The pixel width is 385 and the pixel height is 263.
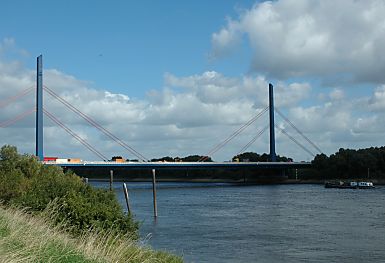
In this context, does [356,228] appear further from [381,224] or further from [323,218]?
[323,218]

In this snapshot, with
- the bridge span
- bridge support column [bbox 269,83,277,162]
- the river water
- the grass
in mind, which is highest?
bridge support column [bbox 269,83,277,162]

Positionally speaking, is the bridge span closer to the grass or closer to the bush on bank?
the bush on bank

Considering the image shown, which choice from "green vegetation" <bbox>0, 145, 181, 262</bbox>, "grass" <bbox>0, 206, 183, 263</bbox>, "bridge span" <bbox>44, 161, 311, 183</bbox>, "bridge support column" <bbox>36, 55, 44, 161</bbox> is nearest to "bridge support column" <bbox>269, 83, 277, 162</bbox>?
"bridge span" <bbox>44, 161, 311, 183</bbox>

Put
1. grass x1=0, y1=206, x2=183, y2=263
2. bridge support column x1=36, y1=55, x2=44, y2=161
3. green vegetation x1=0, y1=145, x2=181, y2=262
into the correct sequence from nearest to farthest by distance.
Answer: grass x1=0, y1=206, x2=183, y2=263
green vegetation x1=0, y1=145, x2=181, y2=262
bridge support column x1=36, y1=55, x2=44, y2=161

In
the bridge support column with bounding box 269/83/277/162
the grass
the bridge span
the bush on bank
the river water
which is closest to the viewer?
the grass

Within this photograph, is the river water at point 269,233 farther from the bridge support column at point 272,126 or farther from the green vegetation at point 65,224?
the bridge support column at point 272,126

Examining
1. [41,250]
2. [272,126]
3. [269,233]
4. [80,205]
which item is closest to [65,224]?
[80,205]

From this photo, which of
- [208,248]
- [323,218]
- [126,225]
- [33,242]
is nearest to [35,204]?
[126,225]

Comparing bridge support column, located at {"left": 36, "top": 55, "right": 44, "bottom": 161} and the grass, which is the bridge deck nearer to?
bridge support column, located at {"left": 36, "top": 55, "right": 44, "bottom": 161}

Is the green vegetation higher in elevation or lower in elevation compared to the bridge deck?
lower

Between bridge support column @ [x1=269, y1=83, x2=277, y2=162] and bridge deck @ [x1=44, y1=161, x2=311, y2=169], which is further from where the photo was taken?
bridge support column @ [x1=269, y1=83, x2=277, y2=162]

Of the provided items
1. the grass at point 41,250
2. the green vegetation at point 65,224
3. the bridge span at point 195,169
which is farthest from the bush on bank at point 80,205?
the bridge span at point 195,169

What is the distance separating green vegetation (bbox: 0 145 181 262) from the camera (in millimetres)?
10914

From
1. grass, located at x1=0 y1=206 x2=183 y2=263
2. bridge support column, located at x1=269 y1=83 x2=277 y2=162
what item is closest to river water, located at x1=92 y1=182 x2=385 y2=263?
grass, located at x1=0 y1=206 x2=183 y2=263
